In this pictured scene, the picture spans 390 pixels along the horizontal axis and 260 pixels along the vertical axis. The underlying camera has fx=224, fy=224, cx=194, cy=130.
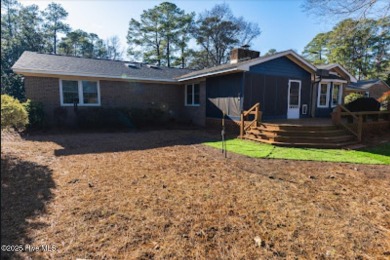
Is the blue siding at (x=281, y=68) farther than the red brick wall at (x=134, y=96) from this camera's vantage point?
No

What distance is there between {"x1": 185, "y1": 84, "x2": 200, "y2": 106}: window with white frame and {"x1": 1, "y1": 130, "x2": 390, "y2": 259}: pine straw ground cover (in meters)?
8.34

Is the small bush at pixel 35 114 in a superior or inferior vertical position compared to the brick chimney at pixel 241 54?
inferior

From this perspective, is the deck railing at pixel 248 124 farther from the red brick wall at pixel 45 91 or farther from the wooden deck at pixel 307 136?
the red brick wall at pixel 45 91

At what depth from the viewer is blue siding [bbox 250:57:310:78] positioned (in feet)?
34.6

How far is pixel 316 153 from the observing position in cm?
674

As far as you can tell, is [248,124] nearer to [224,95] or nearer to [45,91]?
[224,95]

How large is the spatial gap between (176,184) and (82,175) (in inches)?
80.6

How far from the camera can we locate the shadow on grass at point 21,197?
8.57ft

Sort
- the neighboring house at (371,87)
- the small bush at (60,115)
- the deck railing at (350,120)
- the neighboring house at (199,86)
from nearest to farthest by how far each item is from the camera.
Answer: the deck railing at (350,120), the neighboring house at (199,86), the small bush at (60,115), the neighboring house at (371,87)

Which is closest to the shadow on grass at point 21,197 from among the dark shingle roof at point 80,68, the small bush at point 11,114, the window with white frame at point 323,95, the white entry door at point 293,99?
the small bush at point 11,114

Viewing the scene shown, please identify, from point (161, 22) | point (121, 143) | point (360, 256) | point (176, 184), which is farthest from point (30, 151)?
point (161, 22)

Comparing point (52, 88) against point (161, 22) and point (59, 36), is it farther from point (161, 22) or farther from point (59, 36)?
point (59, 36)

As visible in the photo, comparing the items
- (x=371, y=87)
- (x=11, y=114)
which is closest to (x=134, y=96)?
(x=11, y=114)

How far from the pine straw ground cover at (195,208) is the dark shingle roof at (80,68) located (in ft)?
21.4
